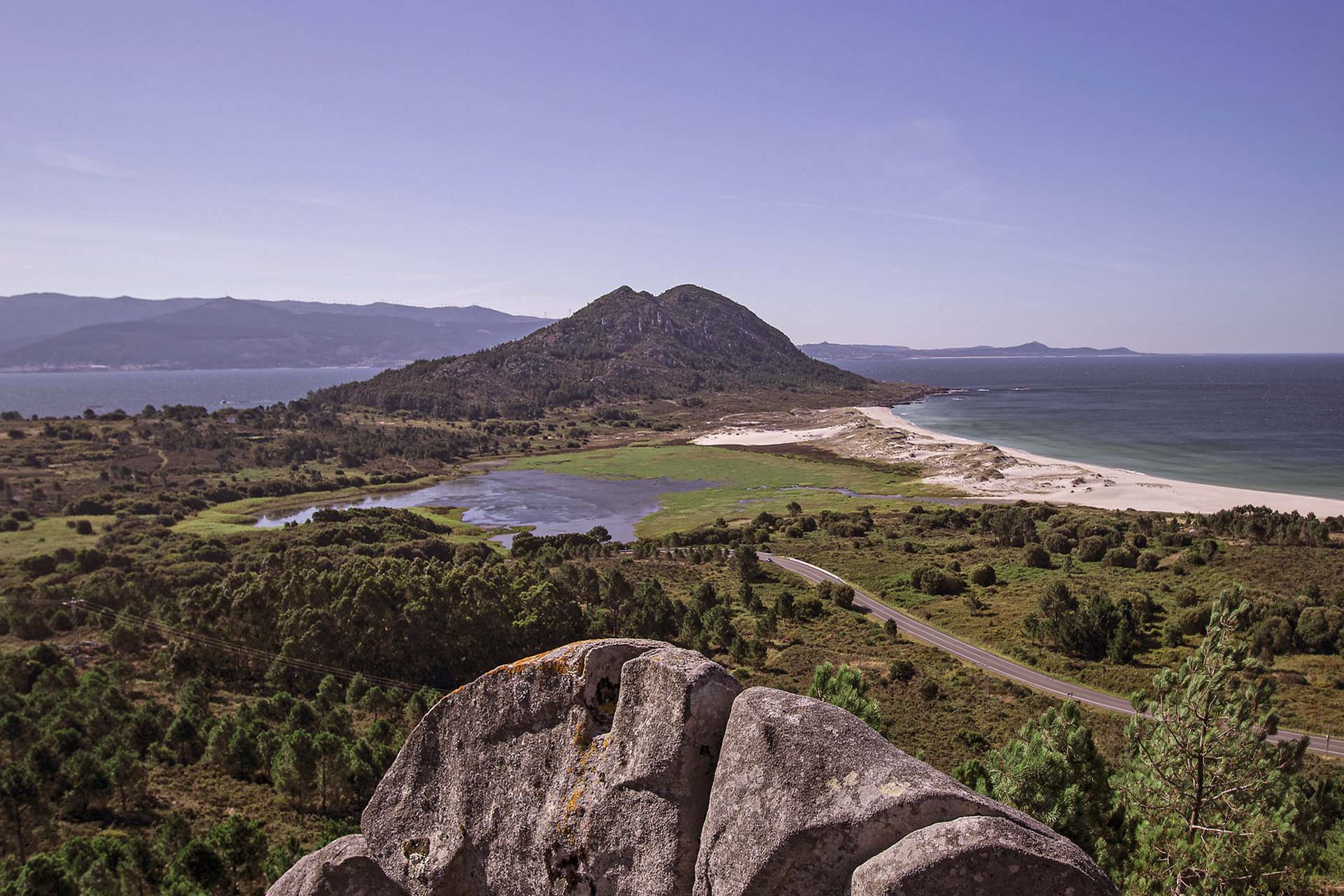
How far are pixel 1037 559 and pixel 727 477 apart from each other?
7909 cm

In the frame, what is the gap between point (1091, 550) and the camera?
260ft

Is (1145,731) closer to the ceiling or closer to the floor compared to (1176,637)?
closer to the ceiling

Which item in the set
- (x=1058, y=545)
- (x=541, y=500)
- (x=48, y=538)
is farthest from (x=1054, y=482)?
(x=48, y=538)

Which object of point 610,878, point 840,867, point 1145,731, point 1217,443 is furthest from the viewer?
point 1217,443

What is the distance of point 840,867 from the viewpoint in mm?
6574

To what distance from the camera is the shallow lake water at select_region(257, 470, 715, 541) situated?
114m

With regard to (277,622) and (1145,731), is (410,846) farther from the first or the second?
(277,622)

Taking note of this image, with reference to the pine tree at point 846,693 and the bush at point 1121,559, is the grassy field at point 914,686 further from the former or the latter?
the bush at point 1121,559

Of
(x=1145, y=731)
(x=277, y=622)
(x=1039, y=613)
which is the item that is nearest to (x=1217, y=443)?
(x=1039, y=613)

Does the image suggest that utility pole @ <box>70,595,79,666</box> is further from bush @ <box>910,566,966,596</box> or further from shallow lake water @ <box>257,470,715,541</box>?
bush @ <box>910,566,966,596</box>

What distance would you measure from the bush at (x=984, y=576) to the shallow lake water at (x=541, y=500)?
47.0 meters

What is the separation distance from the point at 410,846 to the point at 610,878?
3.24 m

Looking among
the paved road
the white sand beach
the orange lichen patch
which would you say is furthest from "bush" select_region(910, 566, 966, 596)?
the orange lichen patch

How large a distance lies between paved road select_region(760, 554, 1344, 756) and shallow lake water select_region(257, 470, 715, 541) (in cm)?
4449
